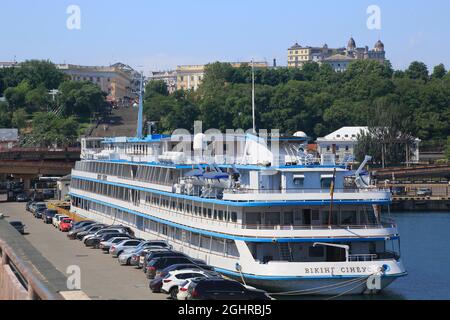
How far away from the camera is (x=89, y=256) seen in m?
42.0

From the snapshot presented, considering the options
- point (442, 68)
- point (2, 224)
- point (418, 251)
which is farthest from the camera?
point (442, 68)

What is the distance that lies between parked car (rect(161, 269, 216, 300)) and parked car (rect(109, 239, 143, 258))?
10.6 meters

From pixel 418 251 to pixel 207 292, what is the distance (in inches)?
1038

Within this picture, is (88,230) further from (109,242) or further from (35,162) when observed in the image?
(35,162)

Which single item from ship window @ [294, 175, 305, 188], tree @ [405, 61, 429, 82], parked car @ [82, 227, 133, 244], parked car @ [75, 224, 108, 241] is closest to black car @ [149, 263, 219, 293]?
ship window @ [294, 175, 305, 188]

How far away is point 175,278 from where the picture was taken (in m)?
30.4

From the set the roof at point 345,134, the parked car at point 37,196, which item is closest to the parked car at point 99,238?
the parked car at point 37,196

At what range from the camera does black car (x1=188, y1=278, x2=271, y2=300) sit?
27359 mm

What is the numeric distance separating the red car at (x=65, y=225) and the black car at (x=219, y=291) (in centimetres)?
2810

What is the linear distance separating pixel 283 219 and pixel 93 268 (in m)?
8.70

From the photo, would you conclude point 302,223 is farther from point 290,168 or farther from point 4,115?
point 4,115

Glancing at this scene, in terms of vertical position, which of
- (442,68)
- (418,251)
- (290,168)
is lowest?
(418,251)

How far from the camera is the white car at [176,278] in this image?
30062 mm
